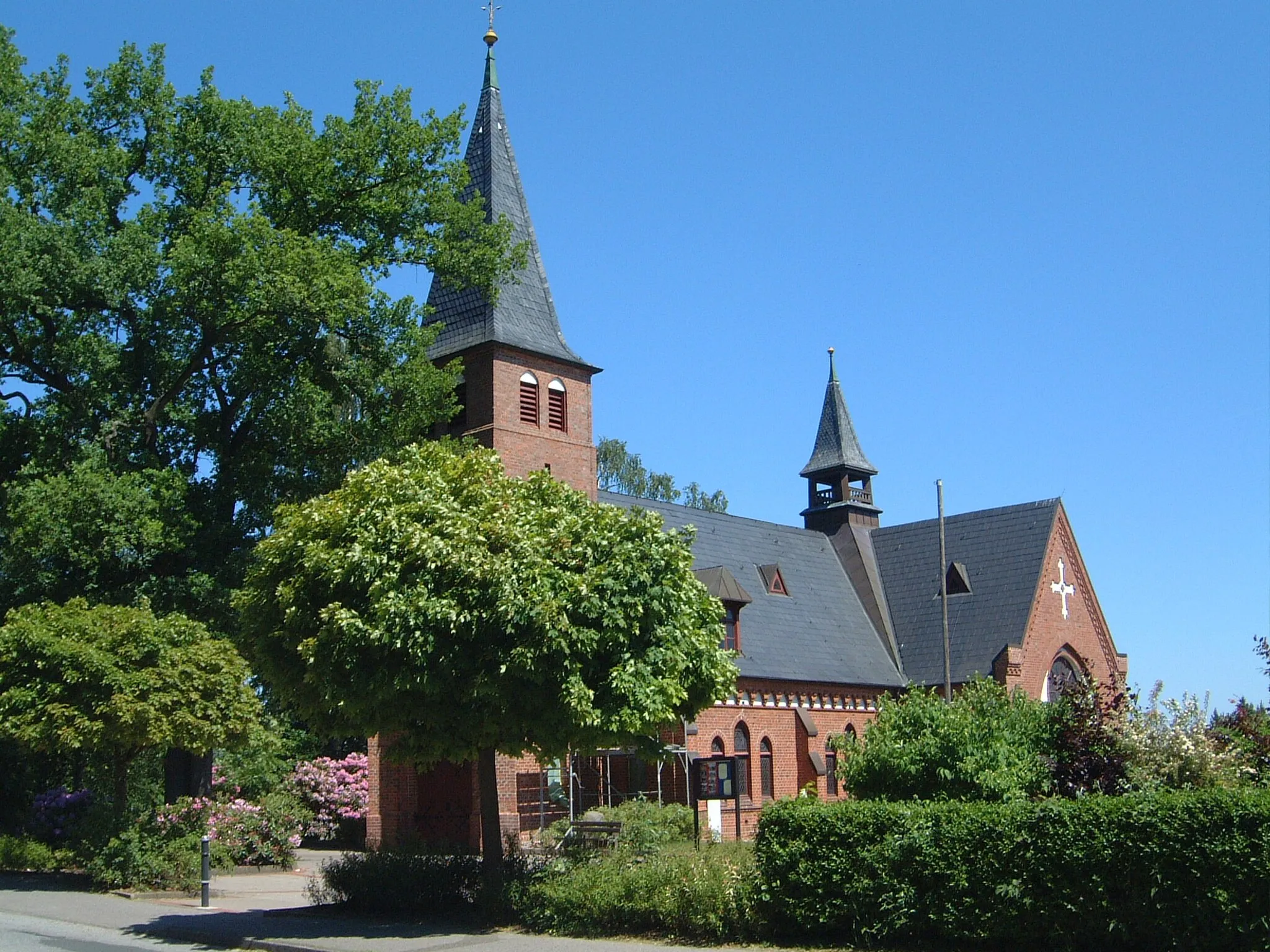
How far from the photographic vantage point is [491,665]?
15.4 meters

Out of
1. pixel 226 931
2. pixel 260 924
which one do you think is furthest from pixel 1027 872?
pixel 260 924

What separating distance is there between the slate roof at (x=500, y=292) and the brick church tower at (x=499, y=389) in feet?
0.11


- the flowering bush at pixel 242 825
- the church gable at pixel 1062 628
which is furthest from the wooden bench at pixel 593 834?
the church gable at pixel 1062 628

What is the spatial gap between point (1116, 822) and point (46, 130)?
23.5m

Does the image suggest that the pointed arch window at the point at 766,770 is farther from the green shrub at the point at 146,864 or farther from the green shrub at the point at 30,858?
the green shrub at the point at 30,858

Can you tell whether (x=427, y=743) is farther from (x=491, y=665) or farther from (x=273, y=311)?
(x=273, y=311)

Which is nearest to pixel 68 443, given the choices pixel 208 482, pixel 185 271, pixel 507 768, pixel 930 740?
pixel 208 482

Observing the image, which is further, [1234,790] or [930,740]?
[930,740]

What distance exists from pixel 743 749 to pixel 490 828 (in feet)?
57.3

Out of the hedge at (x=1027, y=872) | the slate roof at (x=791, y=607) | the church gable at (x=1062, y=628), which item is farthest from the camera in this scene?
the church gable at (x=1062, y=628)

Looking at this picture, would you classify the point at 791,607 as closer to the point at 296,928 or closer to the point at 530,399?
the point at 530,399

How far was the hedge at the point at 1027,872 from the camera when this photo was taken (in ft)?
36.4

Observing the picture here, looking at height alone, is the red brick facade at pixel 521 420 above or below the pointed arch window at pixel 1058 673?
above

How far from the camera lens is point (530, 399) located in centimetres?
3162
